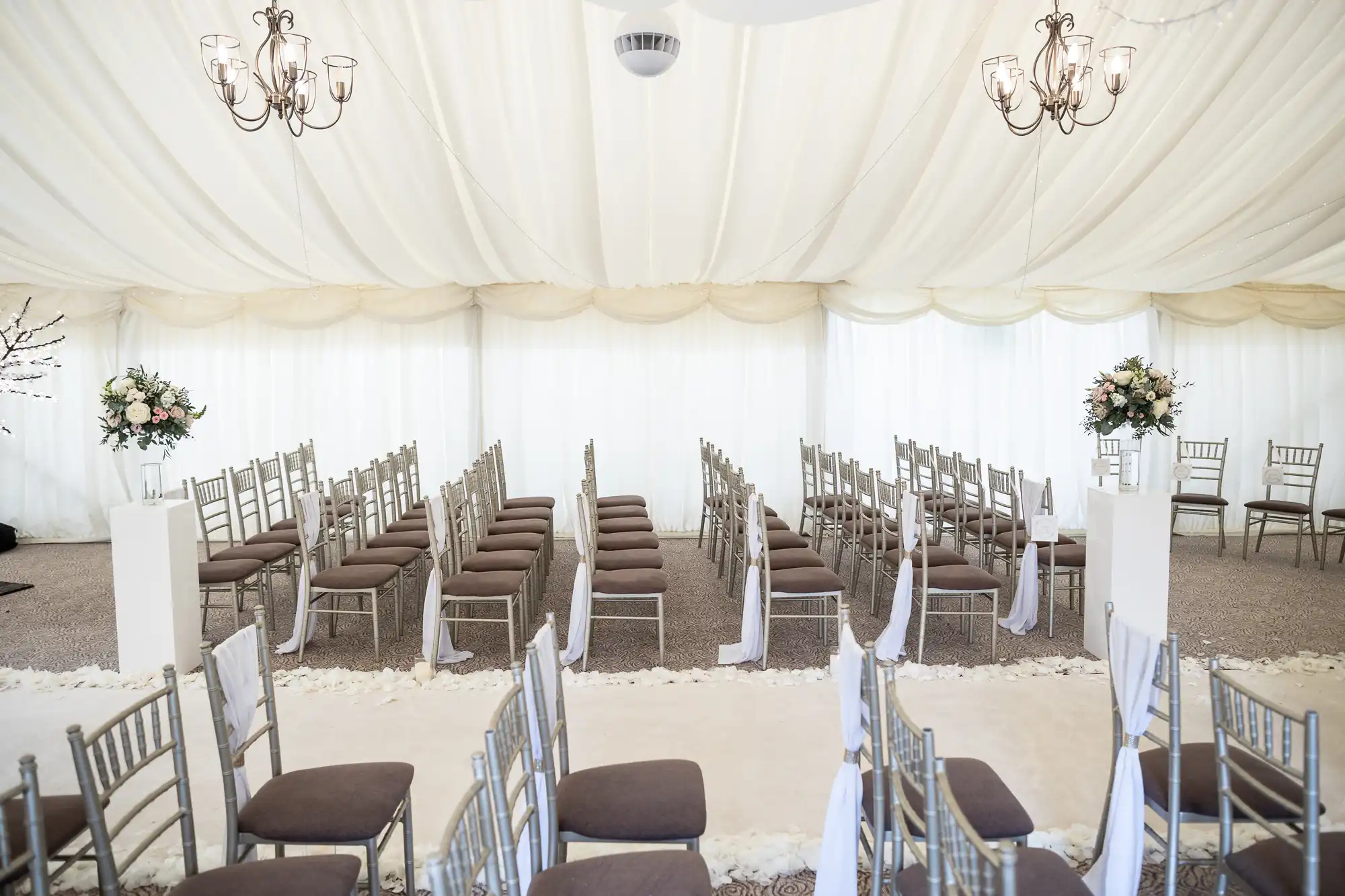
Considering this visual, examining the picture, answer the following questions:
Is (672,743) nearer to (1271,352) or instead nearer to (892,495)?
(892,495)

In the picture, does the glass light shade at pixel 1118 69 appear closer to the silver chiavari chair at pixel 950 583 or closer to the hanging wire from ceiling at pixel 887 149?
the hanging wire from ceiling at pixel 887 149

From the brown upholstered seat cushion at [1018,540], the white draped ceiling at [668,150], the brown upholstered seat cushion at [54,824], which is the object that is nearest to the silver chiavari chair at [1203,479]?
the white draped ceiling at [668,150]

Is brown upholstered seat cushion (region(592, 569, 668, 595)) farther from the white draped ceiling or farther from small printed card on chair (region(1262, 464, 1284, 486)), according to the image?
small printed card on chair (region(1262, 464, 1284, 486))

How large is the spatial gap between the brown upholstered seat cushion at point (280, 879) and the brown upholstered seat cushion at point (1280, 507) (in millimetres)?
8131

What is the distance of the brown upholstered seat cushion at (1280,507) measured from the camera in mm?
7738

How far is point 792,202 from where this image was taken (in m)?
6.08

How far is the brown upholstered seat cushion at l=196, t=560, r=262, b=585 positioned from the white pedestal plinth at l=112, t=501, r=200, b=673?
34cm

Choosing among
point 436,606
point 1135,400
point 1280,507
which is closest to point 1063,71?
point 1135,400

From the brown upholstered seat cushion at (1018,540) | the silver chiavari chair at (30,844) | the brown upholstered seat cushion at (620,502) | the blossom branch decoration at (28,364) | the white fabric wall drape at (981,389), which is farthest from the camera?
the white fabric wall drape at (981,389)

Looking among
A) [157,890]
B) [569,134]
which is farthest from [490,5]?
[157,890]

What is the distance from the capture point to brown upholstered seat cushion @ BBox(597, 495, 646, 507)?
312 inches

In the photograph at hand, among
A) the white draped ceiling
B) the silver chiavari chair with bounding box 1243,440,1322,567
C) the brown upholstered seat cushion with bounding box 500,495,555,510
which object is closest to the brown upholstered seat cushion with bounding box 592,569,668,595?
the brown upholstered seat cushion with bounding box 500,495,555,510

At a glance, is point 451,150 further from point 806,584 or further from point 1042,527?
point 1042,527

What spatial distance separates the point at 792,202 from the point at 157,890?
5.19 meters
